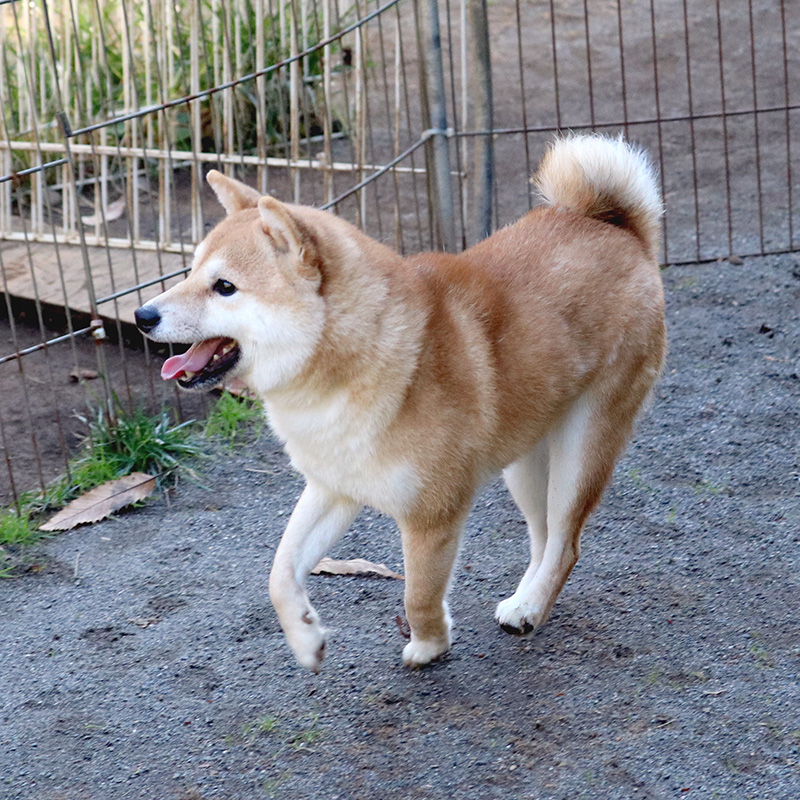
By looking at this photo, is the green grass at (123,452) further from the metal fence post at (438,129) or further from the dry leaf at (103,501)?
the metal fence post at (438,129)

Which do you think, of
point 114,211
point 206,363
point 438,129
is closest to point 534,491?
point 206,363

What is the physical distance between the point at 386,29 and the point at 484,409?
7.06 metres

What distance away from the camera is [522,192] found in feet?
21.9

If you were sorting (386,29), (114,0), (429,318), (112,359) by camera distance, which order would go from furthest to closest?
1. (386,29)
2. (114,0)
3. (112,359)
4. (429,318)

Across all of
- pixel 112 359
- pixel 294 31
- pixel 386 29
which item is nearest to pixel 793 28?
pixel 386 29

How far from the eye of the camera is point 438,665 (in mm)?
3016

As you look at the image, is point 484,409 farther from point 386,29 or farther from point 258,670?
point 386,29

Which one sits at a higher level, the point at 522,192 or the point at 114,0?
the point at 114,0

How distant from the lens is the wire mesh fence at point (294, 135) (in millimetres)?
4770

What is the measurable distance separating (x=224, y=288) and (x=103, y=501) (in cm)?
160

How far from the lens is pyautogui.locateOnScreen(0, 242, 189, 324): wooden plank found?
5.14 metres

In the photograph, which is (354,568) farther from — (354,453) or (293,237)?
(293,237)

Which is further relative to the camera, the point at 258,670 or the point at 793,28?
the point at 793,28

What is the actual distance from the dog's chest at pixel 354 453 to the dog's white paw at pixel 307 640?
38 centimetres
